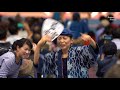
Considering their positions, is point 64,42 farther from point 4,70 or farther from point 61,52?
point 4,70

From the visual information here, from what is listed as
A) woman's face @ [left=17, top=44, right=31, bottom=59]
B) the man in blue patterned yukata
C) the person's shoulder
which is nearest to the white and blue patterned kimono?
the man in blue patterned yukata

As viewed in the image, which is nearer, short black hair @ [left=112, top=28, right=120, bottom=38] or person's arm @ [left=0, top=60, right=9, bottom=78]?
person's arm @ [left=0, top=60, right=9, bottom=78]

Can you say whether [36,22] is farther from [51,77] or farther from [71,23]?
[51,77]

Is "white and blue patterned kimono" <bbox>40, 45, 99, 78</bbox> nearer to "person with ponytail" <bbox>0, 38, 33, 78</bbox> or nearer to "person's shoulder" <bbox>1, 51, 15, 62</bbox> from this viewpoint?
"person with ponytail" <bbox>0, 38, 33, 78</bbox>

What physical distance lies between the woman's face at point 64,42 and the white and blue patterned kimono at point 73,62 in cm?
5

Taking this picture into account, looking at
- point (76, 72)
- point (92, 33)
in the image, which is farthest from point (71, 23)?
point (76, 72)

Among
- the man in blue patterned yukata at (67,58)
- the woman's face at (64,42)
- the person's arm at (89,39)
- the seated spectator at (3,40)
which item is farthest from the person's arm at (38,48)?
the person's arm at (89,39)

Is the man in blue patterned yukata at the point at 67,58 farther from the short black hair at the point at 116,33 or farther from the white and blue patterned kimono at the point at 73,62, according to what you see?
the short black hair at the point at 116,33

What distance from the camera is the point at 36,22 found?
3.95m

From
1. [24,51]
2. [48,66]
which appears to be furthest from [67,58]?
[24,51]

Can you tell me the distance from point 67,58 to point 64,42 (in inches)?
7.0

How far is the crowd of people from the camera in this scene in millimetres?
3883

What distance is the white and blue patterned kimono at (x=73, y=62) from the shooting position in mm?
3881
